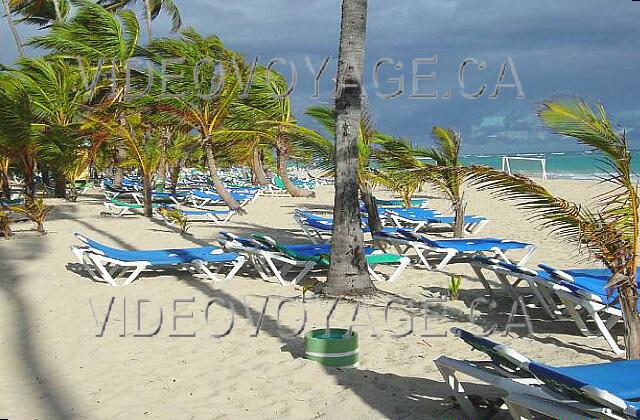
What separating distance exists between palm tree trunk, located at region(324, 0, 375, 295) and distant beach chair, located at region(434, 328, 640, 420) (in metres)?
3.25

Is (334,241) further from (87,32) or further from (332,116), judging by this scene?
(87,32)

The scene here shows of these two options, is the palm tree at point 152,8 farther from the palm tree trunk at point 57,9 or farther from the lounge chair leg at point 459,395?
→ the lounge chair leg at point 459,395

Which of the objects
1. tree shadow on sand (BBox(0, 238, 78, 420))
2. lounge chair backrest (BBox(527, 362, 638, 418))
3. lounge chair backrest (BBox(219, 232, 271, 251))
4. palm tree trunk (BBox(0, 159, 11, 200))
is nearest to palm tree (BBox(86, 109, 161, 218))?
palm tree trunk (BBox(0, 159, 11, 200))

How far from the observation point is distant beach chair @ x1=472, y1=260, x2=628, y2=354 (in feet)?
16.8

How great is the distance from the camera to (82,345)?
5547 millimetres

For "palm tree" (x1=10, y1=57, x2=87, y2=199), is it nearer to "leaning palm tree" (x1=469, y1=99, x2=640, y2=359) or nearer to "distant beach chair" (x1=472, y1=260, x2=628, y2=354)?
"distant beach chair" (x1=472, y1=260, x2=628, y2=354)

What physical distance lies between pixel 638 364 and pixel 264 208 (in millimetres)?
15869

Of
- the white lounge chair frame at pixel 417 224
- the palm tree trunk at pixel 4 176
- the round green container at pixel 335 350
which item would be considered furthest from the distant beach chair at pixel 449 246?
the palm tree trunk at pixel 4 176

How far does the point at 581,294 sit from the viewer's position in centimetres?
521

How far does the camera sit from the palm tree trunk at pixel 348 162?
268 inches

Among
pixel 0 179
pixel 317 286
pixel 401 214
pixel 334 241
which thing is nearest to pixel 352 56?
pixel 334 241

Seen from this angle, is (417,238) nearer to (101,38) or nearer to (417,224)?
(417,224)

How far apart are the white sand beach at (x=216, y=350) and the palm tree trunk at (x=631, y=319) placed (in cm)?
51

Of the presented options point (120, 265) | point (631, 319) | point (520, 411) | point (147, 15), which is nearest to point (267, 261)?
point (120, 265)
